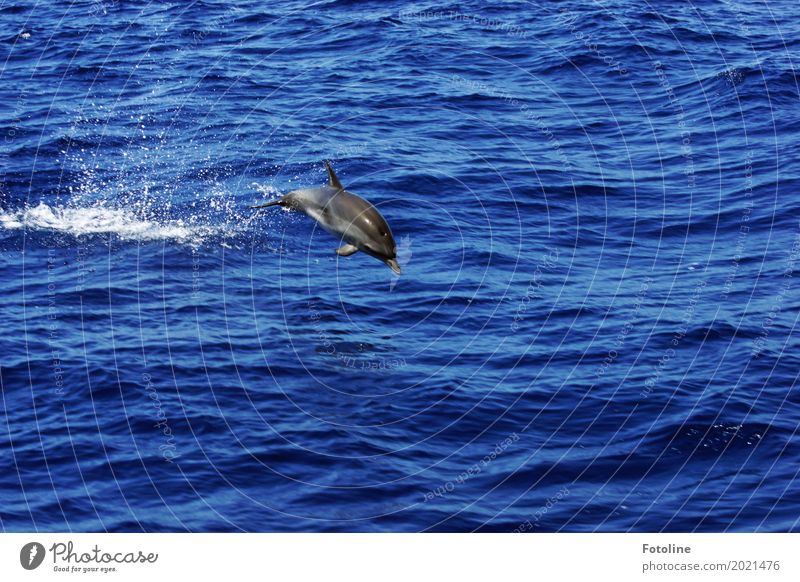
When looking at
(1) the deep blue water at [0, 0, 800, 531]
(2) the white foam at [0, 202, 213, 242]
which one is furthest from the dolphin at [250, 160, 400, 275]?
(2) the white foam at [0, 202, 213, 242]

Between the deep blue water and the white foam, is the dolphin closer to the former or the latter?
the deep blue water

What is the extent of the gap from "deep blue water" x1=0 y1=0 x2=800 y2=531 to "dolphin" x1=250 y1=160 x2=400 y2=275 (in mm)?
4209

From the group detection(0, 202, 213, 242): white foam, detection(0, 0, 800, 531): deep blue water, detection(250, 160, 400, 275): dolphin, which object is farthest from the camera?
detection(0, 202, 213, 242): white foam

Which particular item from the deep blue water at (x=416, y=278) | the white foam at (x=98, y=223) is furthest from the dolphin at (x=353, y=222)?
the white foam at (x=98, y=223)

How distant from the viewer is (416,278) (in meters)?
36.7

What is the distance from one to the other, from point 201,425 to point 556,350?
28.7 ft

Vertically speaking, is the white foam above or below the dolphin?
below

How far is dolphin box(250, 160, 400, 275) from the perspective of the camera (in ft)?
86.2

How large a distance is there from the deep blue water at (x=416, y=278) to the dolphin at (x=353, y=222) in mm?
4209

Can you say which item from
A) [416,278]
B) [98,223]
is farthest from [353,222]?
[98,223]

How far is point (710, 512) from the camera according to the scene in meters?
25.7

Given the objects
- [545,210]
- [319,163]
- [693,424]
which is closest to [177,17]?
[319,163]

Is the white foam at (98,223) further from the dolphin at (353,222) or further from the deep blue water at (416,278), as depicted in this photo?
the dolphin at (353,222)
